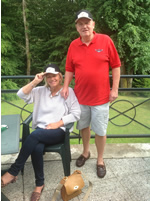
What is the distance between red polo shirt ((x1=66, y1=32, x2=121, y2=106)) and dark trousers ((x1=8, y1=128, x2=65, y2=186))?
1.68 ft

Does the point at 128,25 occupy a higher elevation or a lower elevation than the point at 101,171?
higher

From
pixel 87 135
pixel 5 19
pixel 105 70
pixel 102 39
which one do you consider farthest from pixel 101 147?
pixel 5 19

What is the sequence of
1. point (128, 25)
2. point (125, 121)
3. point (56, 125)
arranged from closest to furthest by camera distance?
1. point (56, 125)
2. point (125, 121)
3. point (128, 25)

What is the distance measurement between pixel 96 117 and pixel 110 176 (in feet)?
2.39

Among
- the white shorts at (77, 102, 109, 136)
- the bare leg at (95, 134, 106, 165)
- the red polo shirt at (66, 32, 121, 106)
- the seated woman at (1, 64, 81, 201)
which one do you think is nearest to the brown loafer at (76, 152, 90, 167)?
the bare leg at (95, 134, 106, 165)

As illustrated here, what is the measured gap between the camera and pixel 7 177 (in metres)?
1.82

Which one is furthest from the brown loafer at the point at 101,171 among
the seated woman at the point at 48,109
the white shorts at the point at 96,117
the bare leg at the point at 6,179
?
the bare leg at the point at 6,179

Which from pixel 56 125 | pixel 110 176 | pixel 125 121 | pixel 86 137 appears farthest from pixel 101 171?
pixel 125 121

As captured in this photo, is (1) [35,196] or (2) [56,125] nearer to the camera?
(1) [35,196]

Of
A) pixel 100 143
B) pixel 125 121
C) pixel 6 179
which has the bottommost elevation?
pixel 125 121

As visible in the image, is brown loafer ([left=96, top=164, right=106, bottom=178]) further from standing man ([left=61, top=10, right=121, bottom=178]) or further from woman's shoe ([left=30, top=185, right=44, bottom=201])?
woman's shoe ([left=30, top=185, right=44, bottom=201])

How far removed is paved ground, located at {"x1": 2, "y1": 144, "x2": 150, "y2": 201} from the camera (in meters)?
1.92

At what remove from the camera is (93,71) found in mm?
1996

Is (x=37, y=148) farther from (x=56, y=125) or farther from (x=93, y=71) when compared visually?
(x=93, y=71)
